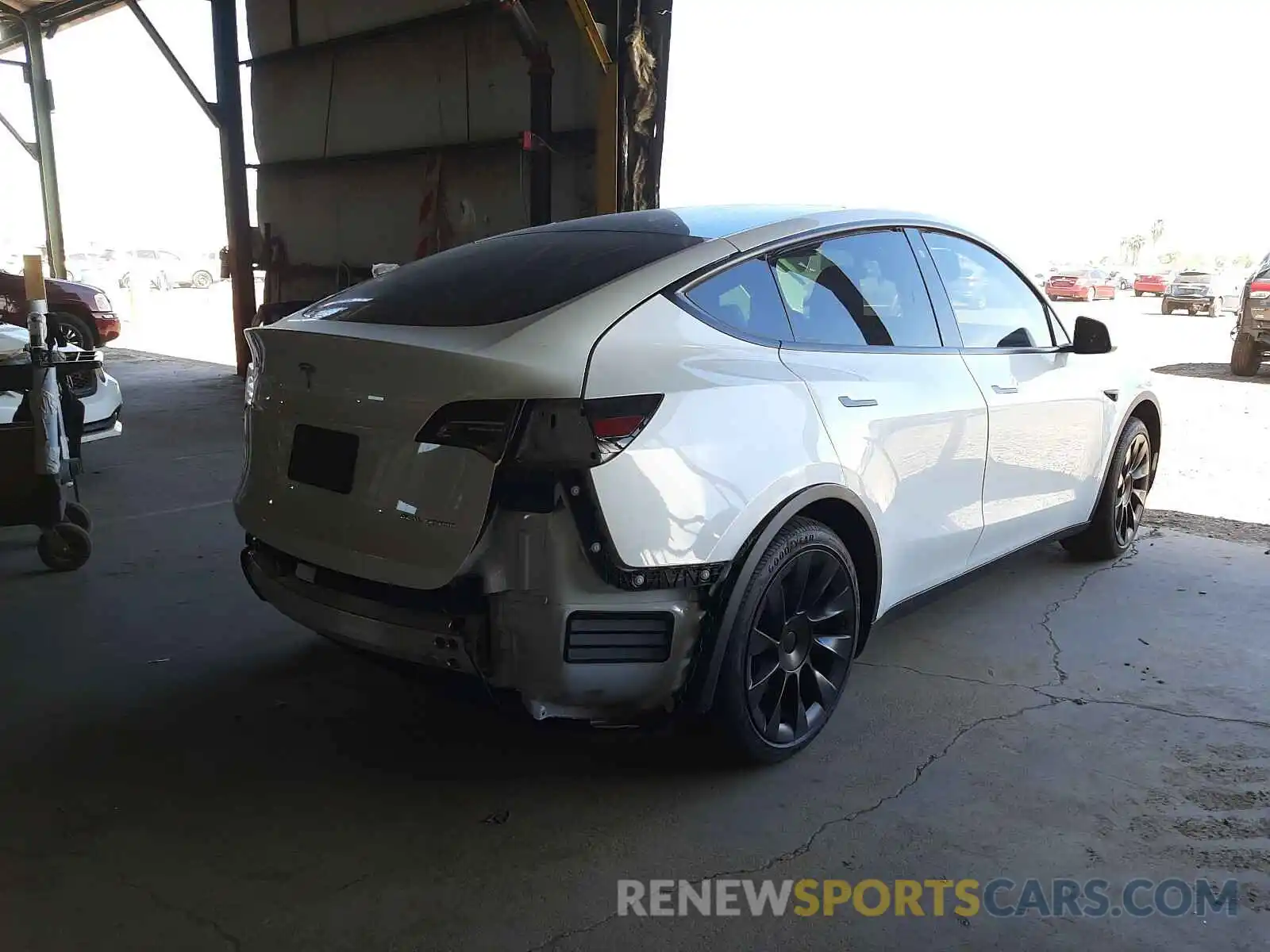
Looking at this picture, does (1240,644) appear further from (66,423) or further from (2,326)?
(2,326)

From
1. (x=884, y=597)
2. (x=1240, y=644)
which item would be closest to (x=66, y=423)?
(x=884, y=597)

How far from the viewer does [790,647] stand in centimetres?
264

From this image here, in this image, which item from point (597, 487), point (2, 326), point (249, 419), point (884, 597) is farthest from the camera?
point (2, 326)

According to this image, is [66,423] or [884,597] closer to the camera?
[884,597]

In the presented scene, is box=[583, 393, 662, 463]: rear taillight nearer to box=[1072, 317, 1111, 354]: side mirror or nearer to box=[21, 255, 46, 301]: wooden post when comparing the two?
box=[1072, 317, 1111, 354]: side mirror

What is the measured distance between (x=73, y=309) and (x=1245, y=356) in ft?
44.8

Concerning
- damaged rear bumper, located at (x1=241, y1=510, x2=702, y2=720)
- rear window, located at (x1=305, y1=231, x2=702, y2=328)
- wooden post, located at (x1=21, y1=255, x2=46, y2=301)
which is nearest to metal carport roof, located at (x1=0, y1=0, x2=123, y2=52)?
wooden post, located at (x1=21, y1=255, x2=46, y2=301)

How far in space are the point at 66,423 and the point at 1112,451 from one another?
483cm

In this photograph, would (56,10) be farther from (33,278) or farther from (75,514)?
(75,514)

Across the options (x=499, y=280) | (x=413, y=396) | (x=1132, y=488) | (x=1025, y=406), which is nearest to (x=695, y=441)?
(x=413, y=396)

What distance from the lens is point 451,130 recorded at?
32.3 ft

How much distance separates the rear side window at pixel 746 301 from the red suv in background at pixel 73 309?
966 cm

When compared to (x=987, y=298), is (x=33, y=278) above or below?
below

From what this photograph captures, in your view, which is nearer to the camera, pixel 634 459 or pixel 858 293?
pixel 634 459
